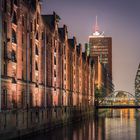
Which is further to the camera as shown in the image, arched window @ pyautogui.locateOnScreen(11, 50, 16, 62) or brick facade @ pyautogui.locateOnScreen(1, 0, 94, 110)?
arched window @ pyautogui.locateOnScreen(11, 50, 16, 62)

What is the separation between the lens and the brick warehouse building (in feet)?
186

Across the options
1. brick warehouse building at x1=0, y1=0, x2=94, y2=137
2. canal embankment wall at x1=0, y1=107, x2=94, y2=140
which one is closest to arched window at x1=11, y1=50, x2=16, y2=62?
brick warehouse building at x1=0, y1=0, x2=94, y2=137

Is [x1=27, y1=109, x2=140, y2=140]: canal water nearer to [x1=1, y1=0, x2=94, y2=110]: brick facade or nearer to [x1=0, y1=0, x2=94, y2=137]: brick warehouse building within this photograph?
[x1=0, y1=0, x2=94, y2=137]: brick warehouse building

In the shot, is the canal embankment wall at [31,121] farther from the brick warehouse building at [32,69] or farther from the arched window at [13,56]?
the arched window at [13,56]

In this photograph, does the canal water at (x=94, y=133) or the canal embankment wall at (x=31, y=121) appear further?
the canal water at (x=94, y=133)

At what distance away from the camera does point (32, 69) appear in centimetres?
7112

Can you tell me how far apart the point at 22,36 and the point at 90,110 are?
310 ft

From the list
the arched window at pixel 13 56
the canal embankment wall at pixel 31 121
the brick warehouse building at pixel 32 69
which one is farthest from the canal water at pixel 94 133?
the arched window at pixel 13 56

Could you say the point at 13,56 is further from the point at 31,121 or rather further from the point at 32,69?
the point at 31,121

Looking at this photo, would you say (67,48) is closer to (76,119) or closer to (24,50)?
(76,119)

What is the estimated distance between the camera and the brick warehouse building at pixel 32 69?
56.8 m

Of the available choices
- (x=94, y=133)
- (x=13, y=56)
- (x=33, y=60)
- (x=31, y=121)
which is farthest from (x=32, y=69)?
(x=94, y=133)

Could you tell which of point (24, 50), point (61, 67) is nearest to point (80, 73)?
point (61, 67)

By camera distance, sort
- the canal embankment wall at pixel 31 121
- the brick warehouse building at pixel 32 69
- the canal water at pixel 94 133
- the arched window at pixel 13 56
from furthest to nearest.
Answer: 1. the canal water at pixel 94 133
2. the arched window at pixel 13 56
3. the brick warehouse building at pixel 32 69
4. the canal embankment wall at pixel 31 121
